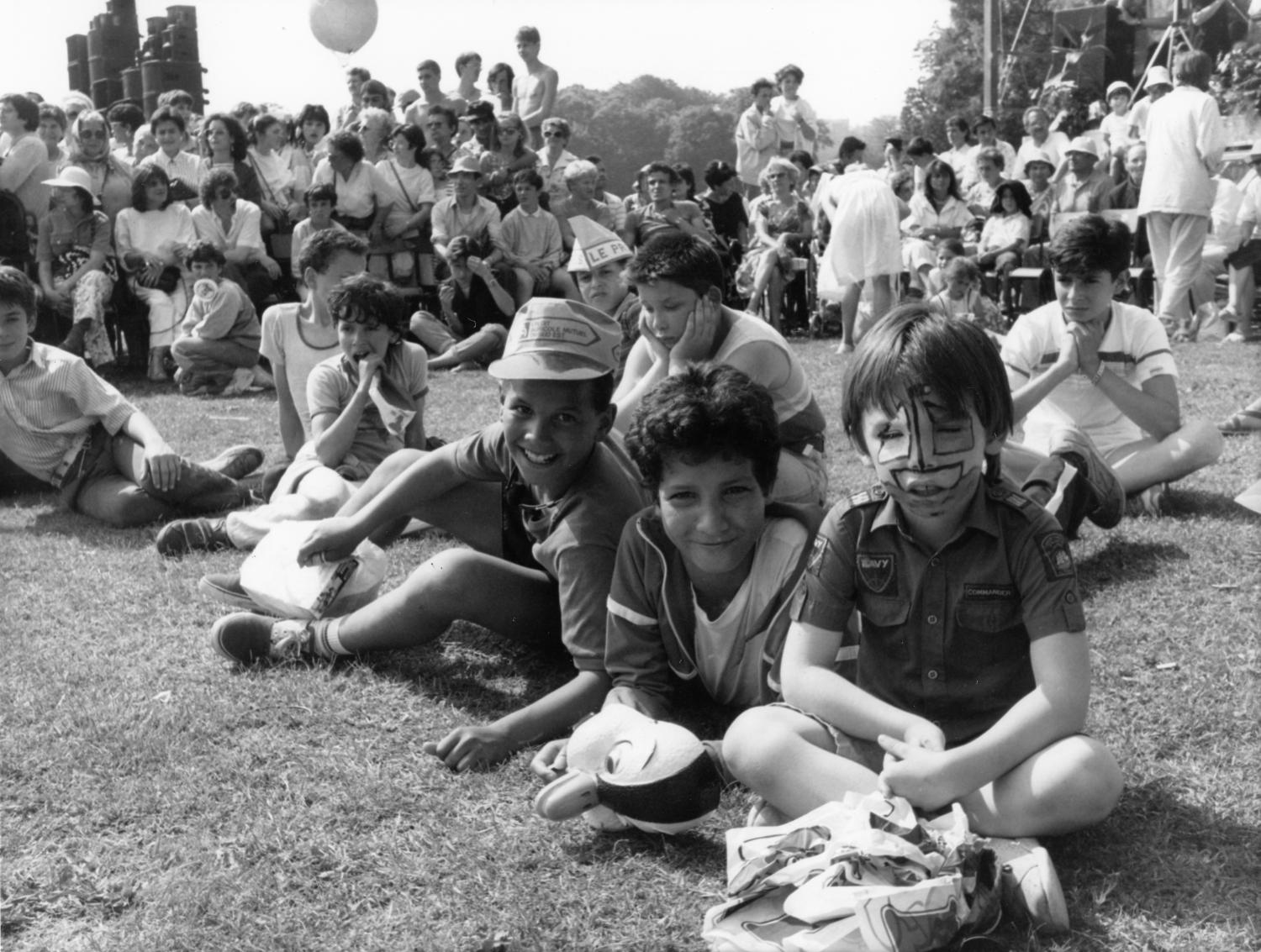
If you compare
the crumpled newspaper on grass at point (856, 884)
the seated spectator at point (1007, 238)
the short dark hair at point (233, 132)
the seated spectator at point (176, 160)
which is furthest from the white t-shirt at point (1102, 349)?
the seated spectator at point (176, 160)

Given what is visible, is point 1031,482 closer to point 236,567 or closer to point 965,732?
point 965,732

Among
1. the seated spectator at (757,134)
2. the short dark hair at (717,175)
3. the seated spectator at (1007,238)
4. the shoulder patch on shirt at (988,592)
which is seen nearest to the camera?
the shoulder patch on shirt at (988,592)

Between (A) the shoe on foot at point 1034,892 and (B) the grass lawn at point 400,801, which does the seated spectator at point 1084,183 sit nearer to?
(B) the grass lawn at point 400,801

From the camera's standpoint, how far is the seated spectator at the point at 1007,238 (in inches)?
480

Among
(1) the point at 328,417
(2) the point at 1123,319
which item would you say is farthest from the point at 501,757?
(2) the point at 1123,319

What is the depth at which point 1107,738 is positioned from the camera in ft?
10.6

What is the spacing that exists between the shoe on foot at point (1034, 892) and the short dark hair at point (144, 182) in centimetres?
982

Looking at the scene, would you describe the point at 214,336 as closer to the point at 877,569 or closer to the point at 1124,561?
the point at 1124,561

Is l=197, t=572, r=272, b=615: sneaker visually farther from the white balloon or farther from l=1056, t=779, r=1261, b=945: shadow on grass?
the white balloon

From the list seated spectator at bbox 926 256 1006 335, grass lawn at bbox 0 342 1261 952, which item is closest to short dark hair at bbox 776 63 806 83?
seated spectator at bbox 926 256 1006 335

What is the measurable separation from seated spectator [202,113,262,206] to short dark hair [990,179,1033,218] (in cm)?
655

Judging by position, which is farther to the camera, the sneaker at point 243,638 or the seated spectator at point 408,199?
the seated spectator at point 408,199

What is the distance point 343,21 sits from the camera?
14.1 meters

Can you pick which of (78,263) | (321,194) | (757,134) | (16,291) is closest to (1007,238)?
(757,134)
